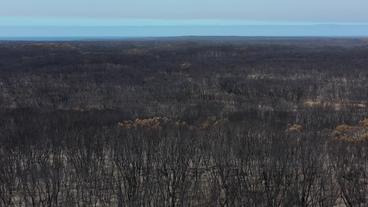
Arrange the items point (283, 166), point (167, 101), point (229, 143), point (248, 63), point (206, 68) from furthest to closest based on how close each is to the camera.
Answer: point (248, 63) → point (206, 68) → point (167, 101) → point (229, 143) → point (283, 166)

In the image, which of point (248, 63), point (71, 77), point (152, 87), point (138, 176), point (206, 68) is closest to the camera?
point (138, 176)

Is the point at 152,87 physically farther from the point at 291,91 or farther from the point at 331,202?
the point at 331,202

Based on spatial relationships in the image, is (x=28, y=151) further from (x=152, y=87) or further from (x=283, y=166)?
(x=152, y=87)

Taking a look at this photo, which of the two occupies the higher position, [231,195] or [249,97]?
[231,195]

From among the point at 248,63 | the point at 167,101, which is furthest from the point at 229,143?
the point at 248,63

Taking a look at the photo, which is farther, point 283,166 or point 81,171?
point 81,171

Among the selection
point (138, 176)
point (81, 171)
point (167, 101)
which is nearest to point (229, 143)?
point (138, 176)
